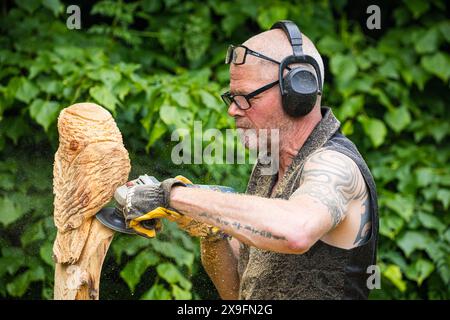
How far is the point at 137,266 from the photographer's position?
482cm

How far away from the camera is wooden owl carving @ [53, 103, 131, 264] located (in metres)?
2.92

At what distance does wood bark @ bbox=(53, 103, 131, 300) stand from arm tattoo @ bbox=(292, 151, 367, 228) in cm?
69

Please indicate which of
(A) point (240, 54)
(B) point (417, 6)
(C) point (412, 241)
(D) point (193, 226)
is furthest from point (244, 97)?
(B) point (417, 6)

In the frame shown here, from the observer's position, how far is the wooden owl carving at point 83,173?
292 centimetres

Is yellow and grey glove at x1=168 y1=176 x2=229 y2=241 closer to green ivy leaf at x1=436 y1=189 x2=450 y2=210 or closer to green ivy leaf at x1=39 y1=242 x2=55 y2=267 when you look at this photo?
green ivy leaf at x1=39 y1=242 x2=55 y2=267

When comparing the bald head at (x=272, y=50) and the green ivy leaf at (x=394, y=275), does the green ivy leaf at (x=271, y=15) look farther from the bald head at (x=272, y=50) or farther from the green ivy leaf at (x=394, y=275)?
the bald head at (x=272, y=50)

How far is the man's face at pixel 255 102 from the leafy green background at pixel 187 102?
1.14m

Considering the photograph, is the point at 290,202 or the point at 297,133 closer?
the point at 290,202

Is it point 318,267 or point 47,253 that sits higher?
point 318,267

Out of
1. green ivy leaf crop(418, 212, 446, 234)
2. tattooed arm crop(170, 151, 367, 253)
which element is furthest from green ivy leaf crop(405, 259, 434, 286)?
tattooed arm crop(170, 151, 367, 253)

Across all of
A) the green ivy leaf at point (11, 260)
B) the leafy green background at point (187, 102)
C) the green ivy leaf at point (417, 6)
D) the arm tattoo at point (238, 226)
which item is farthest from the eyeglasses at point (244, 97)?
the green ivy leaf at point (417, 6)

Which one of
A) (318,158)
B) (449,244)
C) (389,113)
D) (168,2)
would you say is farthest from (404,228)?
(318,158)

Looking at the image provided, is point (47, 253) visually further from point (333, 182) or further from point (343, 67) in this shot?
point (333, 182)

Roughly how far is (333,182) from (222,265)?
2.91ft
